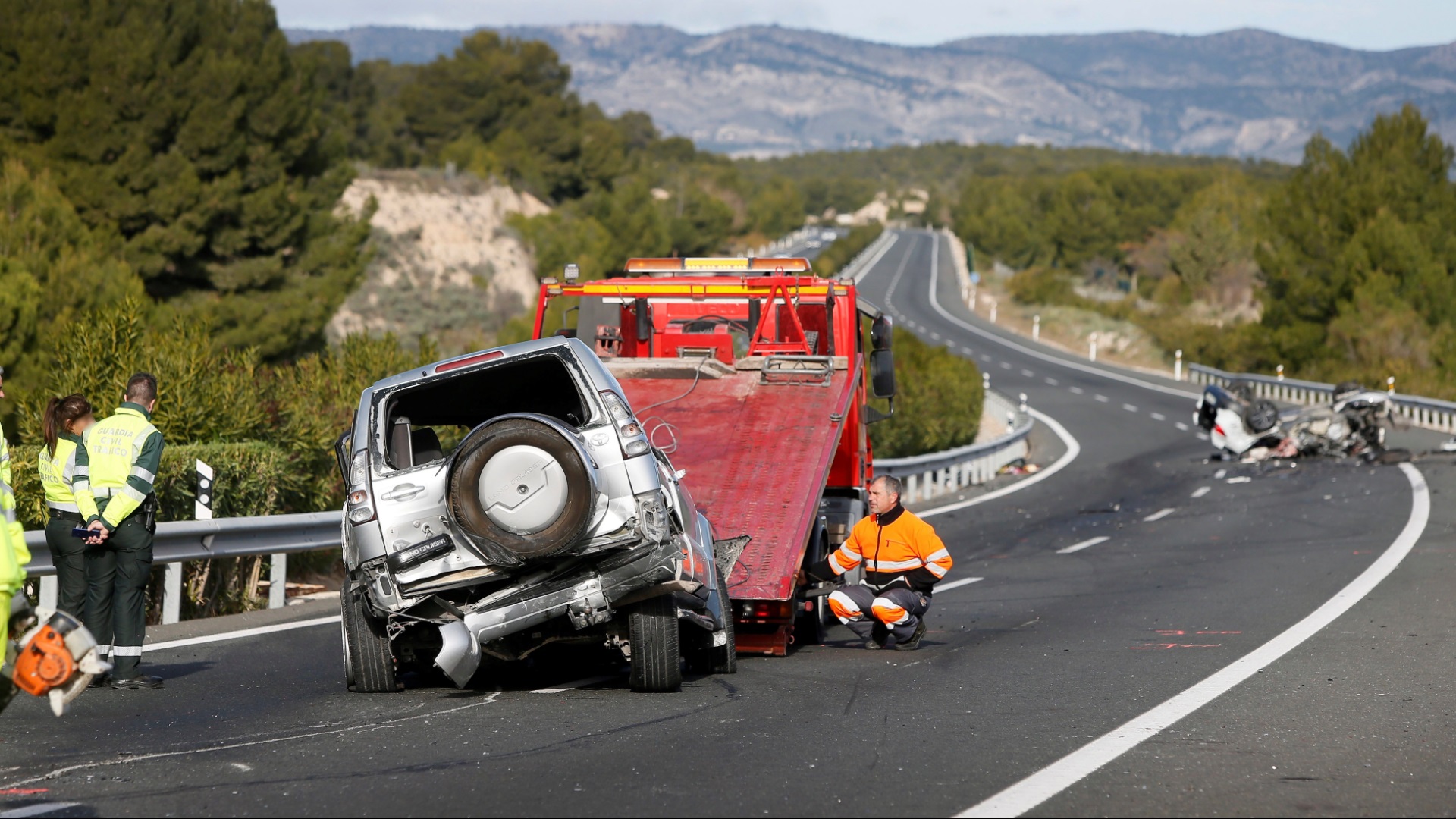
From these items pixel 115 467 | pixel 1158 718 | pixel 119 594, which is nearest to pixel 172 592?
pixel 119 594

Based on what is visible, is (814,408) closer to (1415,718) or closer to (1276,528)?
(1415,718)

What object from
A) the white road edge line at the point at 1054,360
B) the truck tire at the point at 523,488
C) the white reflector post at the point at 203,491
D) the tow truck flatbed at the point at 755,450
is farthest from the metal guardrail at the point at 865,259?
the truck tire at the point at 523,488

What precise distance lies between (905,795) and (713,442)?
5014mm

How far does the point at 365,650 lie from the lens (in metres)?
8.15

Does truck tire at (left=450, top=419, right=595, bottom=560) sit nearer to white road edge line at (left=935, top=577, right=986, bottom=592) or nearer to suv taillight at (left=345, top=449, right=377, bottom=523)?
suv taillight at (left=345, top=449, right=377, bottom=523)

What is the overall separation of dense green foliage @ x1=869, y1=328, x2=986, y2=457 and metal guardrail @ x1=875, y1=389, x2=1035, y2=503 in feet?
5.79

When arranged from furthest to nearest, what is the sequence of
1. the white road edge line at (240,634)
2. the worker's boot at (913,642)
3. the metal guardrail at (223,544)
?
the metal guardrail at (223,544) → the white road edge line at (240,634) → the worker's boot at (913,642)

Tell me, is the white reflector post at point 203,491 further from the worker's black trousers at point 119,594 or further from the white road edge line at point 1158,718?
the white road edge line at point 1158,718

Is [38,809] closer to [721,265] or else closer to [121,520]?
[121,520]

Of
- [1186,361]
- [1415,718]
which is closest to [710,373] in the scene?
[1415,718]

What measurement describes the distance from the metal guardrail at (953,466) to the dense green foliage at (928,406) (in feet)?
5.79

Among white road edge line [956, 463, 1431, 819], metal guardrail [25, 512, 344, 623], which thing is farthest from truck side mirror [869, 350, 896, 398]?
metal guardrail [25, 512, 344, 623]

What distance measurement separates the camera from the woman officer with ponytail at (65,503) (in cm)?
884

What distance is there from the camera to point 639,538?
7.54 meters
